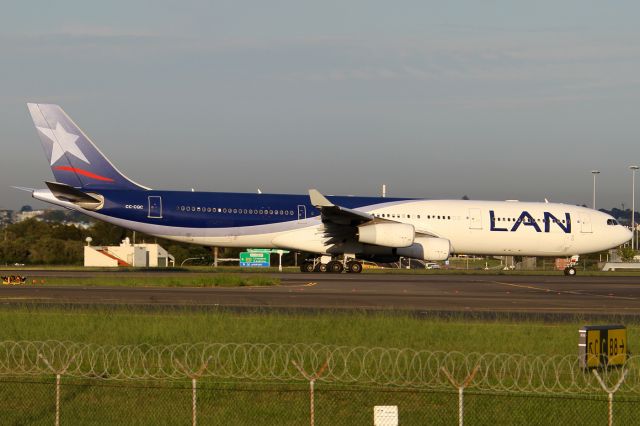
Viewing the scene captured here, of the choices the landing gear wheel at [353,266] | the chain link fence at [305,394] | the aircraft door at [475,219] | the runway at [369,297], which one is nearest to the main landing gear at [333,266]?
the landing gear wheel at [353,266]

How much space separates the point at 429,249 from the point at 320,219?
18.6 ft

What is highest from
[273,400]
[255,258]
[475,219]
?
[475,219]

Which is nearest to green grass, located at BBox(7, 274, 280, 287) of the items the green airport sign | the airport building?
the airport building

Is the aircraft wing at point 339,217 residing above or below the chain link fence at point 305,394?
above

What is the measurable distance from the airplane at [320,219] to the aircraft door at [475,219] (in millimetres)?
52

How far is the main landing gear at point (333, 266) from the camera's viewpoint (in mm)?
47875

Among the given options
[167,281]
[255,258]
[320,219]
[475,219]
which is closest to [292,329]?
[167,281]

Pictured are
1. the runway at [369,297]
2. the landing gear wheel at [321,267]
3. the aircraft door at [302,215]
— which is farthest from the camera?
the landing gear wheel at [321,267]

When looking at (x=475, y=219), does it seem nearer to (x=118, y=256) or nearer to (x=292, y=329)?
(x=118, y=256)

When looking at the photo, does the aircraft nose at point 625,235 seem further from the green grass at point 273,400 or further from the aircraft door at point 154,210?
the green grass at point 273,400

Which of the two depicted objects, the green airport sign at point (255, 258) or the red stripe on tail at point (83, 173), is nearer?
the red stripe on tail at point (83, 173)

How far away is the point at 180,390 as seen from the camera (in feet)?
42.0

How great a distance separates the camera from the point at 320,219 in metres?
47.1

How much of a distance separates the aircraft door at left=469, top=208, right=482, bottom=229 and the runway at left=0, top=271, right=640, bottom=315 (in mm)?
10006
